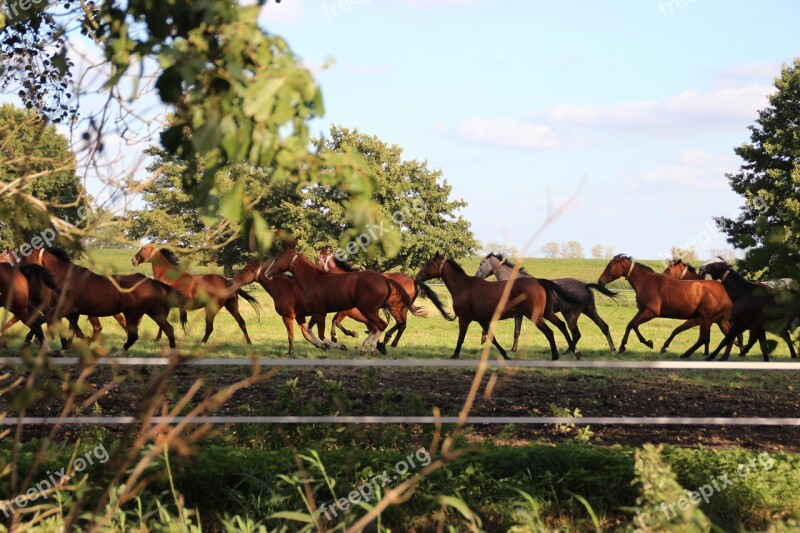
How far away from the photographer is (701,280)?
18734mm

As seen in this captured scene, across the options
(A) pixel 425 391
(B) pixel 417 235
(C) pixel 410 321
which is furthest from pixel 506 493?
(B) pixel 417 235

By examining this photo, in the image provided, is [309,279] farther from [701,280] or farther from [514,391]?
[701,280]

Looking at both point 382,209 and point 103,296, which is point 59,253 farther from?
point 382,209

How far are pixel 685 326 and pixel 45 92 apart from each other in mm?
14862

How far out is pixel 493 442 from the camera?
7.17 meters

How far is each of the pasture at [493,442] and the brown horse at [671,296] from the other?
3419 millimetres

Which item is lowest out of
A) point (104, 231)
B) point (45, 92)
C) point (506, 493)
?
point (506, 493)

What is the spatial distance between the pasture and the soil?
0.03 meters

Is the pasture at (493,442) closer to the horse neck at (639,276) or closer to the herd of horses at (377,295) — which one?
the herd of horses at (377,295)

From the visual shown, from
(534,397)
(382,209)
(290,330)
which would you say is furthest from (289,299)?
(382,209)

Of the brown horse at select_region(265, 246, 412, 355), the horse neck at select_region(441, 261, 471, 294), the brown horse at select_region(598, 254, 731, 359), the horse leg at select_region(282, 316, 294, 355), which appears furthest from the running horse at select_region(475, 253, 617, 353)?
the horse leg at select_region(282, 316, 294, 355)

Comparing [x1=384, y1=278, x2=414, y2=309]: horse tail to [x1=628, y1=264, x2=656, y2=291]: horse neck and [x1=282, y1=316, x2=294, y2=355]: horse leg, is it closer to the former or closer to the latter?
[x1=282, y1=316, x2=294, y2=355]: horse leg

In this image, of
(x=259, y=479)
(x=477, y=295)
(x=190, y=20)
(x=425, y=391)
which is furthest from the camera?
(x=477, y=295)

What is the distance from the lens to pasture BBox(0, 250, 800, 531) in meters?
5.52
